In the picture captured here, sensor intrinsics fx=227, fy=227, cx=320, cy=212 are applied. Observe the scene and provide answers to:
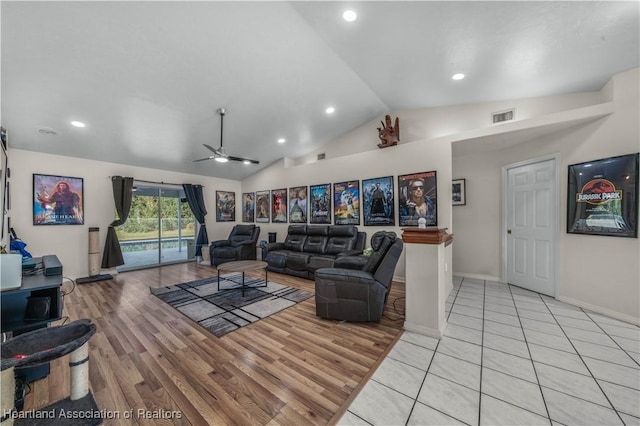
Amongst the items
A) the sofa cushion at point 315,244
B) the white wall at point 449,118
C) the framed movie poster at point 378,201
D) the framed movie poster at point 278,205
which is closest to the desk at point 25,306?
the sofa cushion at point 315,244

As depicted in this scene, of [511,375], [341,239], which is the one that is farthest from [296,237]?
[511,375]

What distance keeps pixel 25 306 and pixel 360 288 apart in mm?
3061

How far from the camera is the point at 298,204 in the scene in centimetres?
626

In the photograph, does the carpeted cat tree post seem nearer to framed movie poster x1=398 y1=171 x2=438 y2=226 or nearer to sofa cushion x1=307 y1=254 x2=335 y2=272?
sofa cushion x1=307 y1=254 x2=335 y2=272

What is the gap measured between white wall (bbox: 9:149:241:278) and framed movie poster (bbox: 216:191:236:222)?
Answer: 1.75 meters

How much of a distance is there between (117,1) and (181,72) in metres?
0.93

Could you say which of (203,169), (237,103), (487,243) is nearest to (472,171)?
(487,243)

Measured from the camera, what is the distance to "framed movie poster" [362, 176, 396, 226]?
4758 mm

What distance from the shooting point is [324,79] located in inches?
144

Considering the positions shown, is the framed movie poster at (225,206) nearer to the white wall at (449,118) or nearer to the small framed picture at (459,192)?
the white wall at (449,118)

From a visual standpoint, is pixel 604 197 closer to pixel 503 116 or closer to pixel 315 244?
pixel 503 116

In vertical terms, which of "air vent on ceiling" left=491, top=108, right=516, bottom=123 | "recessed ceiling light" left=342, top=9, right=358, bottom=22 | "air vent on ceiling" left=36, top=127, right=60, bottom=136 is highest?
"recessed ceiling light" left=342, top=9, right=358, bottom=22

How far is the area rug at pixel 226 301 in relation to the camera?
287 cm

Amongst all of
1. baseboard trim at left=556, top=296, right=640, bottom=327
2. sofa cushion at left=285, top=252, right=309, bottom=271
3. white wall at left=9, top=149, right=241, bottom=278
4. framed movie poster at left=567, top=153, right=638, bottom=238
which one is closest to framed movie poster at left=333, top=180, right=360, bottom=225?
sofa cushion at left=285, top=252, right=309, bottom=271
